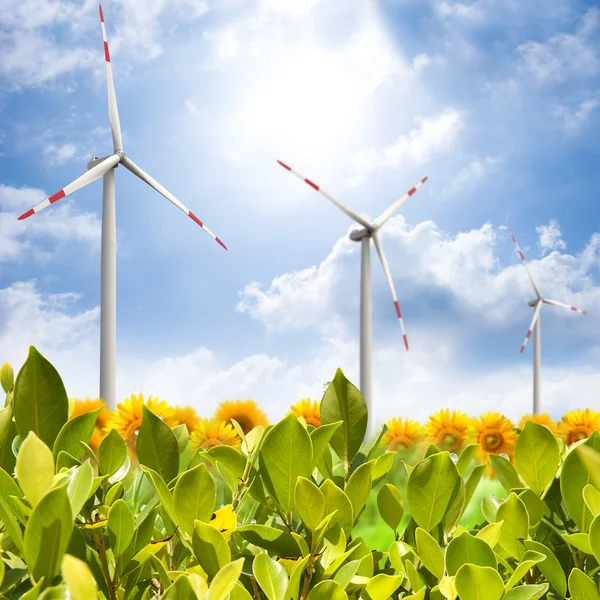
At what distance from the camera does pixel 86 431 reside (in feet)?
1.99

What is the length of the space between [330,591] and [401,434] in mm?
1167

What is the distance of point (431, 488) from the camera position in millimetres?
620

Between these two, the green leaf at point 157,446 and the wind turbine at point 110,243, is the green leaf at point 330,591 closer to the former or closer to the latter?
the green leaf at point 157,446

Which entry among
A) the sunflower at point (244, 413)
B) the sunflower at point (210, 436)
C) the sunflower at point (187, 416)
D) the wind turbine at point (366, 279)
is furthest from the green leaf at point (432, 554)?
the wind turbine at point (366, 279)

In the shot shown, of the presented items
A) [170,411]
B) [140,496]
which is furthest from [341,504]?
[170,411]

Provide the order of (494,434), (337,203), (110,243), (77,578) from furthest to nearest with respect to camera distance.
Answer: (337,203) < (110,243) < (494,434) < (77,578)

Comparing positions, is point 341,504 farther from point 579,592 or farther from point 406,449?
point 406,449

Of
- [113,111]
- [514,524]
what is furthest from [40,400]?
[113,111]

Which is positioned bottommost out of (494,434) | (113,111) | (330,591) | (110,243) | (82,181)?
(330,591)

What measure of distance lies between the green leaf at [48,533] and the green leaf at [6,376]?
366 mm

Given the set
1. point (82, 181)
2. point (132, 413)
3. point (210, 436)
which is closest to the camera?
point (210, 436)

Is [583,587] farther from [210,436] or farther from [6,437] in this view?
[210,436]

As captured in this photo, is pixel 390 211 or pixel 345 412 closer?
pixel 345 412

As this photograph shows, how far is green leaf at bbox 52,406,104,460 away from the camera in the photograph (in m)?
0.59
